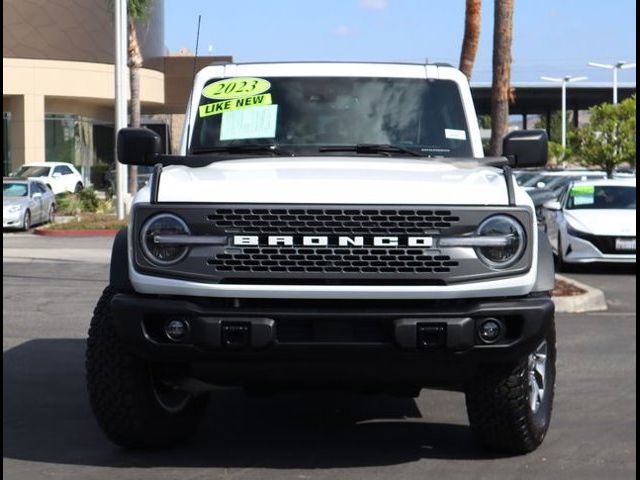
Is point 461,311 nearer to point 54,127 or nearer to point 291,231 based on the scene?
point 291,231

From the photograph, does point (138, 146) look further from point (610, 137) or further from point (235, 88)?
point (610, 137)

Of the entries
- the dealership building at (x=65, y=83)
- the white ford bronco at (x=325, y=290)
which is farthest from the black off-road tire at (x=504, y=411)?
the dealership building at (x=65, y=83)

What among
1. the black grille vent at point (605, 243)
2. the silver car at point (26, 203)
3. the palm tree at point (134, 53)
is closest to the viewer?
the black grille vent at point (605, 243)

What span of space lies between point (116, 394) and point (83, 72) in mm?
47557

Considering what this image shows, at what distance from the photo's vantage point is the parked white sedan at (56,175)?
135 ft

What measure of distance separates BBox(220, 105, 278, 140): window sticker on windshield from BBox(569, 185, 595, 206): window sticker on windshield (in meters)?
12.9

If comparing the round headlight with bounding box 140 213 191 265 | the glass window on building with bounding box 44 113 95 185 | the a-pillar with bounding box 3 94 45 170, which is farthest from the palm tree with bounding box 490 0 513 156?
the glass window on building with bounding box 44 113 95 185

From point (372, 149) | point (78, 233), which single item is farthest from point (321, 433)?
point (78, 233)

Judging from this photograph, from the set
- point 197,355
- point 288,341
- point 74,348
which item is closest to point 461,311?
point 288,341

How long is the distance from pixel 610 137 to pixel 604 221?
802 inches

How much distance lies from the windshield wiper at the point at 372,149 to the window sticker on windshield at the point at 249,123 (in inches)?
15.8

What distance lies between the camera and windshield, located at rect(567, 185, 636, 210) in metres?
19.2

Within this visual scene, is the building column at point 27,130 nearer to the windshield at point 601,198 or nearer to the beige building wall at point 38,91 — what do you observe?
the beige building wall at point 38,91

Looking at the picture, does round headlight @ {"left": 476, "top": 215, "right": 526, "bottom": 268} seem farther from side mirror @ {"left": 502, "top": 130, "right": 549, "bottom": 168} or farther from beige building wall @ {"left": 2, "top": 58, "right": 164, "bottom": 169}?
beige building wall @ {"left": 2, "top": 58, "right": 164, "bottom": 169}
